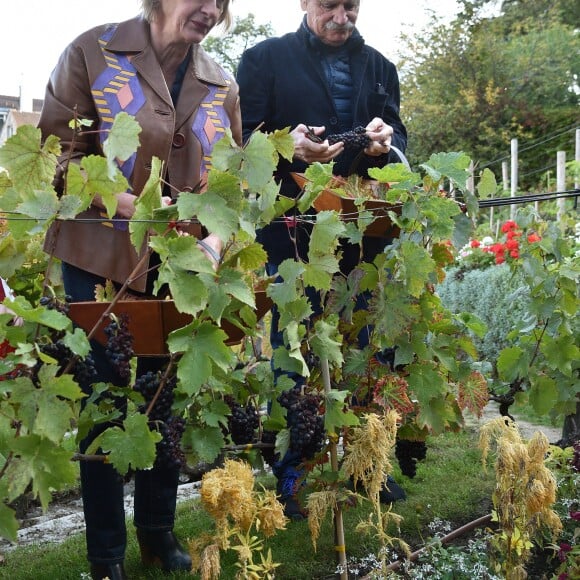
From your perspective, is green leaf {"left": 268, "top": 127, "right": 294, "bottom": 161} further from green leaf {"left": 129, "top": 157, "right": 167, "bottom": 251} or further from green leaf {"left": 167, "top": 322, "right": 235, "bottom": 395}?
green leaf {"left": 167, "top": 322, "right": 235, "bottom": 395}

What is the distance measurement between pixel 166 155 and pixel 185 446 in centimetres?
77

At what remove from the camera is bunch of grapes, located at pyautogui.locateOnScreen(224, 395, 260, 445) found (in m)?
2.07

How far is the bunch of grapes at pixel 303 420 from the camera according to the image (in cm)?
196

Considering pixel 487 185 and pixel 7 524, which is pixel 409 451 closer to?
pixel 487 185

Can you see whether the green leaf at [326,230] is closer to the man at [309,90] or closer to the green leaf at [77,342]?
the green leaf at [77,342]

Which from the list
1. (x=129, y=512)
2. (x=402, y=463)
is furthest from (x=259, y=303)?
(x=129, y=512)

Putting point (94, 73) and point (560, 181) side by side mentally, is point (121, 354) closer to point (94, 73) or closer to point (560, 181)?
point (94, 73)

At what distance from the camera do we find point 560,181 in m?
11.7

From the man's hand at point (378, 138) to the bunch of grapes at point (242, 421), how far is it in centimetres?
102

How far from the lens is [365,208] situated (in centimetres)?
232

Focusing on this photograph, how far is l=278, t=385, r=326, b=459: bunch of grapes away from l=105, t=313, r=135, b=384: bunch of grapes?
1.45 feet

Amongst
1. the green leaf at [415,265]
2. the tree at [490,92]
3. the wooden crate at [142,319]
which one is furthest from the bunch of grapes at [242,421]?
the tree at [490,92]

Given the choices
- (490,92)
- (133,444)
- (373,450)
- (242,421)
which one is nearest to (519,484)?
(373,450)

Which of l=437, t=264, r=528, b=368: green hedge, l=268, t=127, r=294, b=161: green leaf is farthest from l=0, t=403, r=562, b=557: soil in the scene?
l=437, t=264, r=528, b=368: green hedge
